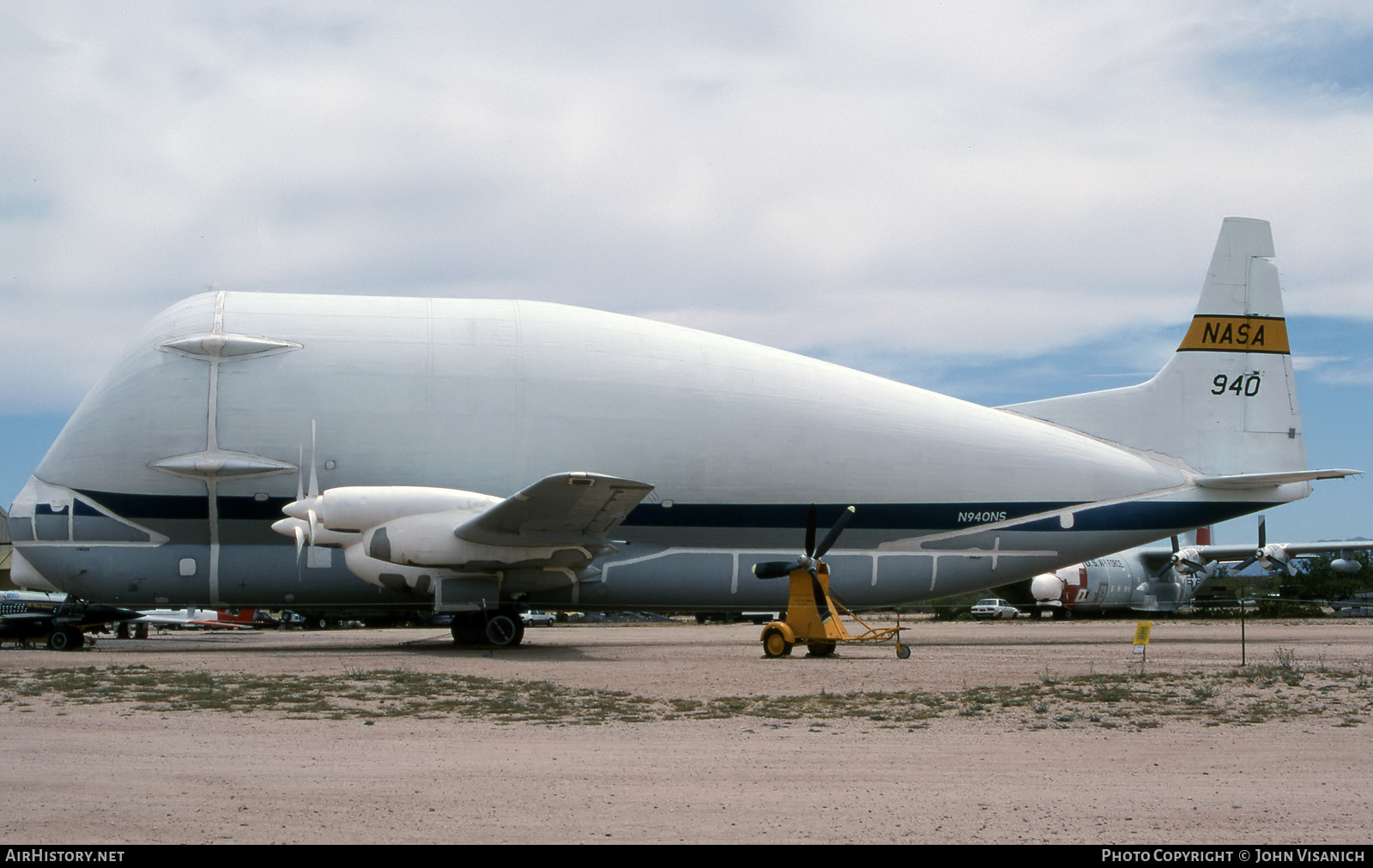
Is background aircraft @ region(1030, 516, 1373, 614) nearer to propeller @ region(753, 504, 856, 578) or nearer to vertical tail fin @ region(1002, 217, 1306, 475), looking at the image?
vertical tail fin @ region(1002, 217, 1306, 475)

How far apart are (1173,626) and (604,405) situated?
2237cm

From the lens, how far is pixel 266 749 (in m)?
9.04

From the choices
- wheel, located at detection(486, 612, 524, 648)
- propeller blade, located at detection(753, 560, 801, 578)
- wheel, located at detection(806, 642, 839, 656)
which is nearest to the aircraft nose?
wheel, located at detection(806, 642, 839, 656)

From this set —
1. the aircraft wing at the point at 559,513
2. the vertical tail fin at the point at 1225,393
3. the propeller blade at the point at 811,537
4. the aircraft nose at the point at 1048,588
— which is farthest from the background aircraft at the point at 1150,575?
the aircraft wing at the point at 559,513

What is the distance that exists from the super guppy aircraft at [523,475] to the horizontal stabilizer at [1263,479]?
0.07 m

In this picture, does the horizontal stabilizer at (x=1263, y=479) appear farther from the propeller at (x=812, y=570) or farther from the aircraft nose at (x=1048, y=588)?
the aircraft nose at (x=1048, y=588)

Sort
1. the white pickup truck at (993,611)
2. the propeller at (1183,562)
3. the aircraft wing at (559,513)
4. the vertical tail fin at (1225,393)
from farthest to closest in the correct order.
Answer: the white pickup truck at (993,611) → the propeller at (1183,562) → the vertical tail fin at (1225,393) → the aircraft wing at (559,513)

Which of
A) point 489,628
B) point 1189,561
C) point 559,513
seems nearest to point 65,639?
point 489,628

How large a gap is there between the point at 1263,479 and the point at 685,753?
20587 millimetres

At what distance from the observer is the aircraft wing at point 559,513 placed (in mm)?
18672

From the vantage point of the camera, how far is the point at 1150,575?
161ft

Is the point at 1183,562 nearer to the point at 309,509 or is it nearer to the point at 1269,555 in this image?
the point at 1269,555

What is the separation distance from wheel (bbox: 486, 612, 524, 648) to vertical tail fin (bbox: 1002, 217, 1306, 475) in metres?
13.0
